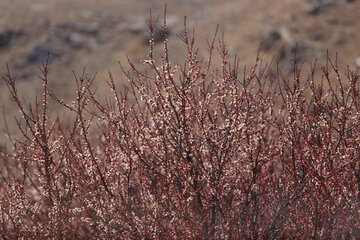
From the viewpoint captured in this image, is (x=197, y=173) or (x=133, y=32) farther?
(x=133, y=32)

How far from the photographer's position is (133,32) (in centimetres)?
4522

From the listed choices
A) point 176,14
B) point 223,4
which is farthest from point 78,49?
point 223,4

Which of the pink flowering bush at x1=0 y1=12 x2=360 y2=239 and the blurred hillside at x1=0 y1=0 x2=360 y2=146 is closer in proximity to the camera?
the pink flowering bush at x1=0 y1=12 x2=360 y2=239

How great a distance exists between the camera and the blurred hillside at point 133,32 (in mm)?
30531

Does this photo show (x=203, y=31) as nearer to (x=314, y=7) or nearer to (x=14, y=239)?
(x=314, y=7)

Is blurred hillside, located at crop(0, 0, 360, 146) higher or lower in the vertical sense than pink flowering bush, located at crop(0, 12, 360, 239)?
higher

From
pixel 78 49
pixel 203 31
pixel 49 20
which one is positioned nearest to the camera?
pixel 203 31

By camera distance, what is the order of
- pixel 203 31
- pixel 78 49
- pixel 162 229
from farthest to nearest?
1. pixel 78 49
2. pixel 203 31
3. pixel 162 229

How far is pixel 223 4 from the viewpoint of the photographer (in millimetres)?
47750

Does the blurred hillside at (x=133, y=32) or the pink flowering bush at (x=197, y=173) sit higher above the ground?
the blurred hillside at (x=133, y=32)

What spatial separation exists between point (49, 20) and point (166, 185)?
4280cm

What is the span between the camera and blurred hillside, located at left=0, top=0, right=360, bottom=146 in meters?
30.5

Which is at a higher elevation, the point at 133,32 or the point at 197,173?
the point at 133,32

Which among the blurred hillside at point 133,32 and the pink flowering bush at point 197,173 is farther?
the blurred hillside at point 133,32
